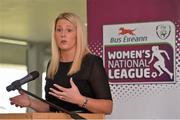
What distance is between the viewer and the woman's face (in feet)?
7.04

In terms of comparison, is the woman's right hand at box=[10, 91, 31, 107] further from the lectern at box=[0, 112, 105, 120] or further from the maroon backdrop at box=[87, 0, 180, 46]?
the maroon backdrop at box=[87, 0, 180, 46]

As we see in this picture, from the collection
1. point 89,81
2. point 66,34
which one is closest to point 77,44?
point 66,34

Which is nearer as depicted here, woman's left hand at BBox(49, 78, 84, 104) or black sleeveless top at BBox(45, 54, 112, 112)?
woman's left hand at BBox(49, 78, 84, 104)

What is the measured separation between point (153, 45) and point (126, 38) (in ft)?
0.91

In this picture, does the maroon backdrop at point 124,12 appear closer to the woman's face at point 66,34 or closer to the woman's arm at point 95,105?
the woman's face at point 66,34

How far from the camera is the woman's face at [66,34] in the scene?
215cm

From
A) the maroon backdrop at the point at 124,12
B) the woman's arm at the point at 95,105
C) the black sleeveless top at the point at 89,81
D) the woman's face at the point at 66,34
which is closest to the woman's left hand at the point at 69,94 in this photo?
the woman's arm at the point at 95,105

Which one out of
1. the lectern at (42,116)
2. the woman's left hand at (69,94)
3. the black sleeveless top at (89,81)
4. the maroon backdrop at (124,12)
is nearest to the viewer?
the lectern at (42,116)

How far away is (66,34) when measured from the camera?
2143 millimetres

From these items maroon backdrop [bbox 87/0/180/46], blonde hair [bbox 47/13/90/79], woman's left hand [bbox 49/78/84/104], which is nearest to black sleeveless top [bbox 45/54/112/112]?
blonde hair [bbox 47/13/90/79]

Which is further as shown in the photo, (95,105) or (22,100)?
(22,100)

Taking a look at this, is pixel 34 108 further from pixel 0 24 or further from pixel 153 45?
pixel 0 24

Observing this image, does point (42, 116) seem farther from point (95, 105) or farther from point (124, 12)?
point (124, 12)

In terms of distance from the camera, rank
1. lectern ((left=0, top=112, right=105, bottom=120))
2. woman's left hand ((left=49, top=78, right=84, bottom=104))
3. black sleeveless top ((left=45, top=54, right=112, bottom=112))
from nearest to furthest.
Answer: lectern ((left=0, top=112, right=105, bottom=120))
woman's left hand ((left=49, top=78, right=84, bottom=104))
black sleeveless top ((left=45, top=54, right=112, bottom=112))
